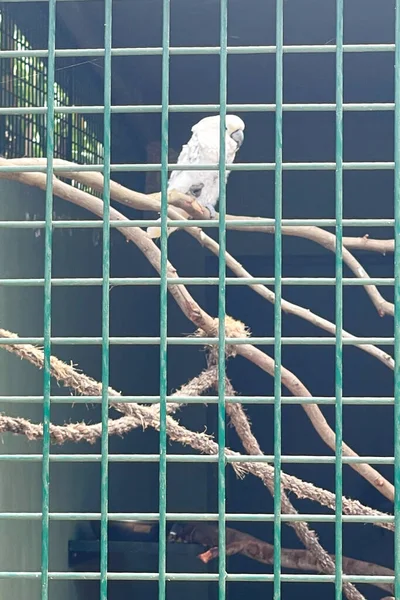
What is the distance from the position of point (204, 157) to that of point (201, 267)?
228 cm

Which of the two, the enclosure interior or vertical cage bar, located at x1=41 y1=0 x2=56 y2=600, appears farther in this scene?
the enclosure interior

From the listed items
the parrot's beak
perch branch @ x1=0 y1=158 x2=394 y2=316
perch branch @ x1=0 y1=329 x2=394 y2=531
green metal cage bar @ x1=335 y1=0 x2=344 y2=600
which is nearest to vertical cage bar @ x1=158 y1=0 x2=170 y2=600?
green metal cage bar @ x1=335 y1=0 x2=344 y2=600

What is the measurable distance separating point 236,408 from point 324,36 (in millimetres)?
1906

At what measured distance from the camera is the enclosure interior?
11.6ft

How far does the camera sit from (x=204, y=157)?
332 cm

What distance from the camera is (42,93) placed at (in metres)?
3.39

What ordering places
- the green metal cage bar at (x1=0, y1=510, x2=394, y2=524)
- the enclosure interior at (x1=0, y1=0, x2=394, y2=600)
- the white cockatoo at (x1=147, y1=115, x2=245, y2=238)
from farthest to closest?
the enclosure interior at (x1=0, y1=0, x2=394, y2=600) < the white cockatoo at (x1=147, y1=115, x2=245, y2=238) < the green metal cage bar at (x1=0, y1=510, x2=394, y2=524)

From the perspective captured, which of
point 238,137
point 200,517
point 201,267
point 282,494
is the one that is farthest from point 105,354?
point 201,267

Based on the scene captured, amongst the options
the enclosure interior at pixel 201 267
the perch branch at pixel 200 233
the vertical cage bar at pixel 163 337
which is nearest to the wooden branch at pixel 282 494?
the perch branch at pixel 200 233

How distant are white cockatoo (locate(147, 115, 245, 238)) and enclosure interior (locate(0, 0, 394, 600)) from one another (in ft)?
1.71

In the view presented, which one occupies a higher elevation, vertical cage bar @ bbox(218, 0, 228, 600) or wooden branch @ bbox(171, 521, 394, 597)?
vertical cage bar @ bbox(218, 0, 228, 600)

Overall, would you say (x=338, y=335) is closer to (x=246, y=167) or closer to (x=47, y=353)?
(x=246, y=167)

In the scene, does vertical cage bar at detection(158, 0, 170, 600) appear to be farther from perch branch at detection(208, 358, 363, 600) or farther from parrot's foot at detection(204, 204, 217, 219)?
parrot's foot at detection(204, 204, 217, 219)

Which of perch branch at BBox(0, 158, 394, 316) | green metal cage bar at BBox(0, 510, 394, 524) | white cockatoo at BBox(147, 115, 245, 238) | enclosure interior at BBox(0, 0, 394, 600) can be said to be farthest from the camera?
enclosure interior at BBox(0, 0, 394, 600)
